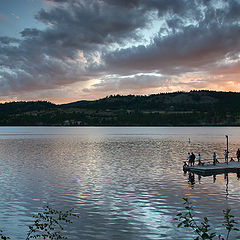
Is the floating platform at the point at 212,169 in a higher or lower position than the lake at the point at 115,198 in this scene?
higher

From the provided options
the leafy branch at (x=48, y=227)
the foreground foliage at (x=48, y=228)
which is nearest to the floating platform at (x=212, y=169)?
the foreground foliage at (x=48, y=228)

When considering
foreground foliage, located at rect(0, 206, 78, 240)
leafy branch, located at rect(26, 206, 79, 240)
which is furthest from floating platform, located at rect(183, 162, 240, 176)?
leafy branch, located at rect(26, 206, 79, 240)

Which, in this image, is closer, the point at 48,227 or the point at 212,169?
the point at 48,227

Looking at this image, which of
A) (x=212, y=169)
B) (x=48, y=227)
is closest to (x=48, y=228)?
(x=48, y=227)

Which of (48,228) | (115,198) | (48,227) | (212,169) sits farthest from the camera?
(212,169)

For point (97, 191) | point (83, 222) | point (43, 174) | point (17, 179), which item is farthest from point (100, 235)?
point (43, 174)

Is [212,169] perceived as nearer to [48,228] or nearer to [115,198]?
[115,198]

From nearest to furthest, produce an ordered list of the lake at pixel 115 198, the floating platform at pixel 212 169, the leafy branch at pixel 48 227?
the leafy branch at pixel 48 227
the lake at pixel 115 198
the floating platform at pixel 212 169

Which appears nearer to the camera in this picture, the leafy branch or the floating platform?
the leafy branch

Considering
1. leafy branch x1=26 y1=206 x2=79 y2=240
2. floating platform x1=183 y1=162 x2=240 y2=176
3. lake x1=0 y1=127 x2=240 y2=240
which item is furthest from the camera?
floating platform x1=183 y1=162 x2=240 y2=176

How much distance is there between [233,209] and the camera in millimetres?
23922

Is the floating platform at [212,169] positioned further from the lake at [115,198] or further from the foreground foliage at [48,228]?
the foreground foliage at [48,228]

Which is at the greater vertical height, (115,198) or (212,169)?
(212,169)

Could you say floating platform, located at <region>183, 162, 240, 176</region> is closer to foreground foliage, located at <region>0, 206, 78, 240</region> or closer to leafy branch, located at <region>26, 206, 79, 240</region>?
foreground foliage, located at <region>0, 206, 78, 240</region>
